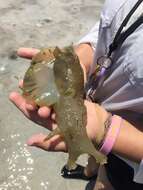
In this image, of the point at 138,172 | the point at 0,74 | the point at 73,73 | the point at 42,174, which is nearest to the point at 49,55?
the point at 73,73

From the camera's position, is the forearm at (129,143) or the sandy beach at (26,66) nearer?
the forearm at (129,143)

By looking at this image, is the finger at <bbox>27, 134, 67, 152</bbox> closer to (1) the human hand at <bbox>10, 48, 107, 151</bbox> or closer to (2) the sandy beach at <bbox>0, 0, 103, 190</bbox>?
(1) the human hand at <bbox>10, 48, 107, 151</bbox>

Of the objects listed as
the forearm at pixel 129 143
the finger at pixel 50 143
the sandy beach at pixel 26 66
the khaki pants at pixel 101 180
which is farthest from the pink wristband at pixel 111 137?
the sandy beach at pixel 26 66

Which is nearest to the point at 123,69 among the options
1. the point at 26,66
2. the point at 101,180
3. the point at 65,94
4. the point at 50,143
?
the point at 65,94

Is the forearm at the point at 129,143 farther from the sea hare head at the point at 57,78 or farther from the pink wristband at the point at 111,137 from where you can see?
the sea hare head at the point at 57,78

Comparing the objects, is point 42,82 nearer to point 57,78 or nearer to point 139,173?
point 57,78

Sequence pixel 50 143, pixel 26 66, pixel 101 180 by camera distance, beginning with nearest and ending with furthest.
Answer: pixel 50 143 → pixel 101 180 → pixel 26 66

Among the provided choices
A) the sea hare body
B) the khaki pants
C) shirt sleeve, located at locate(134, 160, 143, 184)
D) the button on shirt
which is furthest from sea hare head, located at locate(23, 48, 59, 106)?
the khaki pants
